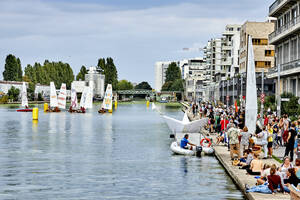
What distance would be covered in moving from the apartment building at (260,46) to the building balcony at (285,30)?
3565cm

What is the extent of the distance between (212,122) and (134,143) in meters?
8.38

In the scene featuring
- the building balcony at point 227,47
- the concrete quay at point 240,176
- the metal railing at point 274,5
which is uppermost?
the building balcony at point 227,47

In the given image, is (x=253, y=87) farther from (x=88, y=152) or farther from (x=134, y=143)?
(x=134, y=143)

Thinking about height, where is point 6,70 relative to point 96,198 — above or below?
above

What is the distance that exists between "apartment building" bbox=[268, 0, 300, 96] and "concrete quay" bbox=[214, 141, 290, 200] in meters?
26.4

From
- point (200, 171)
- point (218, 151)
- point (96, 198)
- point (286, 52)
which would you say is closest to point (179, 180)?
point (200, 171)

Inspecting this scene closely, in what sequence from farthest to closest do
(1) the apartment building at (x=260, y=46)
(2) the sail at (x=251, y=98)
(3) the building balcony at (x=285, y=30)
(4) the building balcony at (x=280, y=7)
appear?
(1) the apartment building at (x=260, y=46), (4) the building balcony at (x=280, y=7), (3) the building balcony at (x=285, y=30), (2) the sail at (x=251, y=98)

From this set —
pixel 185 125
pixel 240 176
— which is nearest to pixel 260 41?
pixel 185 125

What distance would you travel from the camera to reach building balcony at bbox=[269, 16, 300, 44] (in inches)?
2298

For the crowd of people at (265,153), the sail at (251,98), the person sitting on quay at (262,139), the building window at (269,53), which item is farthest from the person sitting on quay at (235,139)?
the building window at (269,53)

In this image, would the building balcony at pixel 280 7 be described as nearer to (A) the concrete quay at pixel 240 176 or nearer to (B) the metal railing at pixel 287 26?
(B) the metal railing at pixel 287 26

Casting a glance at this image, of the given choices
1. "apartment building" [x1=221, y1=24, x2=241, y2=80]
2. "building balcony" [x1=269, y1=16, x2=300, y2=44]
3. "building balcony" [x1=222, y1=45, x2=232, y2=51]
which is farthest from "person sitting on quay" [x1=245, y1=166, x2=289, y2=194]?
"building balcony" [x1=222, y1=45, x2=232, y2=51]

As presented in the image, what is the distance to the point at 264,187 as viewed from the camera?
20.1 m

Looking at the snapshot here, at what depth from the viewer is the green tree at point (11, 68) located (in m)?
194
